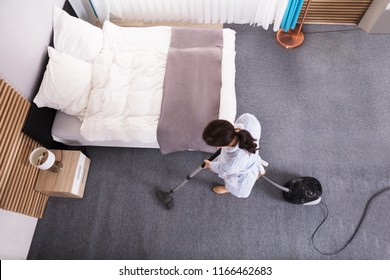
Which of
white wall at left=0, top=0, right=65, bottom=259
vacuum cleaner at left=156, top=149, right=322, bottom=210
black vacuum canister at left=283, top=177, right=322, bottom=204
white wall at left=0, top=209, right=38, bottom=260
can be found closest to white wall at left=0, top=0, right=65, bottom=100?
white wall at left=0, top=0, right=65, bottom=259

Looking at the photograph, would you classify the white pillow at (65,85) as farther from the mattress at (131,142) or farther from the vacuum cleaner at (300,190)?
the vacuum cleaner at (300,190)

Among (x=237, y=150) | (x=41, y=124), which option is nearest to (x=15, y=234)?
(x=41, y=124)

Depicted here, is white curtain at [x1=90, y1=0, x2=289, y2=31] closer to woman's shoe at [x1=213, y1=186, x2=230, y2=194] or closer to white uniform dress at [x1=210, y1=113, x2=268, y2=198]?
white uniform dress at [x1=210, y1=113, x2=268, y2=198]

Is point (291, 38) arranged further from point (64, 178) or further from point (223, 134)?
point (64, 178)

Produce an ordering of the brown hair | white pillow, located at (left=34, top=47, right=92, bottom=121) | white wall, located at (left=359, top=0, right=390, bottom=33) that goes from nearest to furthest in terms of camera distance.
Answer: the brown hair, white pillow, located at (left=34, top=47, right=92, bottom=121), white wall, located at (left=359, top=0, right=390, bottom=33)

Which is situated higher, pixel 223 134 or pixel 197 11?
pixel 223 134

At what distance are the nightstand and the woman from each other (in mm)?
1226

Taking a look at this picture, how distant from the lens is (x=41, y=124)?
234 centimetres

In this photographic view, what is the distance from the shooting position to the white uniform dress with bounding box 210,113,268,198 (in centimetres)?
171

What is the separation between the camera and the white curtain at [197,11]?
3.08 m

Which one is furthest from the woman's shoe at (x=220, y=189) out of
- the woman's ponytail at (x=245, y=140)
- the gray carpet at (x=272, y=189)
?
the woman's ponytail at (x=245, y=140)

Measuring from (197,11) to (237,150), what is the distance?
2246mm

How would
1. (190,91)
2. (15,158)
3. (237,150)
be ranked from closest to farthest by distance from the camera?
(237,150) < (15,158) < (190,91)

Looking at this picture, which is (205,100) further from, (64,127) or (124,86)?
(64,127)
